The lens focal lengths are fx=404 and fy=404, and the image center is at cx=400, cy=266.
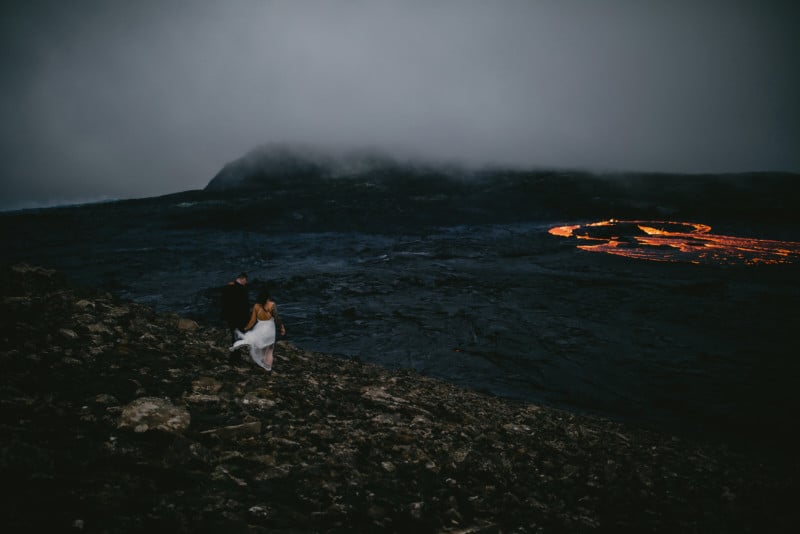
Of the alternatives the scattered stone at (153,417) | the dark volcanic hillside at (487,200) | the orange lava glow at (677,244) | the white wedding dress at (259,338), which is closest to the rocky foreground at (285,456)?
the scattered stone at (153,417)

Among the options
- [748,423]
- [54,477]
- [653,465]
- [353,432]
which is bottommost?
[748,423]

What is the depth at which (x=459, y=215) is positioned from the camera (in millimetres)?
95688

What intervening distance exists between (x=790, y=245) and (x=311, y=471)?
7636 centimetres

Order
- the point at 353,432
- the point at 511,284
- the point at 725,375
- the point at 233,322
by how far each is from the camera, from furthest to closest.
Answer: the point at 511,284 → the point at 725,375 → the point at 233,322 → the point at 353,432

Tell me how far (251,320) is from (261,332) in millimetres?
376

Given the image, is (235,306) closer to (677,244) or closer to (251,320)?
(251,320)

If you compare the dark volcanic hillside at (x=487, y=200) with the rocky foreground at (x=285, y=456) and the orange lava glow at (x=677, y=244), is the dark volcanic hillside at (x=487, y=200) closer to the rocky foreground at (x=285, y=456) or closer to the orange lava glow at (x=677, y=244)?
the orange lava glow at (x=677, y=244)

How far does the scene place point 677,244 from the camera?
188ft

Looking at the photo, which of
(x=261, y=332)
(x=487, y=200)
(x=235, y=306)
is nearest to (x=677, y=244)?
(x=487, y=200)

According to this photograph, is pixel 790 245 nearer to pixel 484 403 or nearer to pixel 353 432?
pixel 484 403

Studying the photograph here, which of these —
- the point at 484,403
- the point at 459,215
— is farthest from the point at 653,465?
the point at 459,215

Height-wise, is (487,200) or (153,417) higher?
(487,200)

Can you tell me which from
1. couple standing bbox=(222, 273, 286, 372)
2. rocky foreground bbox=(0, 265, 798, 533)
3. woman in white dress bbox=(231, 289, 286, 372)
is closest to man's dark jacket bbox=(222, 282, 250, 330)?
couple standing bbox=(222, 273, 286, 372)

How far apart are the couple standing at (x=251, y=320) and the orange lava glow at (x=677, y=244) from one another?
4761 cm
